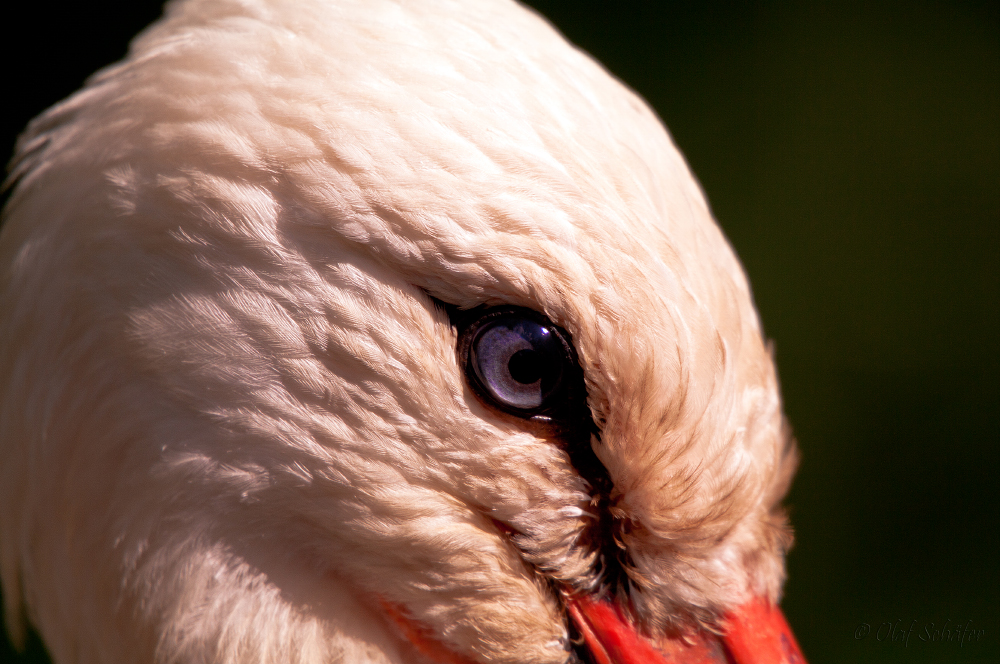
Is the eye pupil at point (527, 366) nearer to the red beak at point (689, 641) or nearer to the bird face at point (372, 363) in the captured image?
the bird face at point (372, 363)

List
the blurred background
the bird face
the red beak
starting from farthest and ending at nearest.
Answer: the blurred background
the red beak
the bird face

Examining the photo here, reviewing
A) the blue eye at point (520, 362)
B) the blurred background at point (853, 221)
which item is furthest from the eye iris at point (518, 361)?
the blurred background at point (853, 221)

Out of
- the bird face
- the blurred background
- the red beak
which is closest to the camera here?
the bird face

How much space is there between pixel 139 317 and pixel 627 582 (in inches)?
28.1

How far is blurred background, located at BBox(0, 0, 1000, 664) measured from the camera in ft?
11.8

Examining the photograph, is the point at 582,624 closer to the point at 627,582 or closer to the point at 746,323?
the point at 627,582

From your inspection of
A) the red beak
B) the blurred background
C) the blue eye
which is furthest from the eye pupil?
the blurred background

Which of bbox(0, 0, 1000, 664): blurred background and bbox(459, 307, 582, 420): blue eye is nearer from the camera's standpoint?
bbox(459, 307, 582, 420): blue eye

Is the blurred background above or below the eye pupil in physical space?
below

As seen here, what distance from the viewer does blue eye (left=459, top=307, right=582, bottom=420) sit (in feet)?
3.44

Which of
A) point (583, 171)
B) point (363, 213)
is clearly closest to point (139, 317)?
point (363, 213)

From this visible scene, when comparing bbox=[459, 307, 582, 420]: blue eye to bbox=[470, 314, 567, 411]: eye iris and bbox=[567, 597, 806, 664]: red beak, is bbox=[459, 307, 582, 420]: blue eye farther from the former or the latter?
bbox=[567, 597, 806, 664]: red beak

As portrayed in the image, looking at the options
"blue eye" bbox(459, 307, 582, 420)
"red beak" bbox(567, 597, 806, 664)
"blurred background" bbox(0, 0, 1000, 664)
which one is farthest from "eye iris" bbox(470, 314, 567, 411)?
"blurred background" bbox(0, 0, 1000, 664)

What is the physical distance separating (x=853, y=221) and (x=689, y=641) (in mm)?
3297
